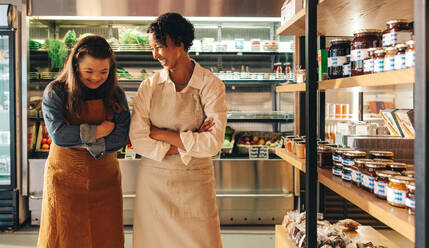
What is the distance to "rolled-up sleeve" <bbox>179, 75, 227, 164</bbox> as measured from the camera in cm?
198

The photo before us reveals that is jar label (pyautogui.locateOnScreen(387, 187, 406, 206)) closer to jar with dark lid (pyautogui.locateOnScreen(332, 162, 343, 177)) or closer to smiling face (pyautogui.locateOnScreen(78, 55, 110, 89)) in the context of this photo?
jar with dark lid (pyautogui.locateOnScreen(332, 162, 343, 177))

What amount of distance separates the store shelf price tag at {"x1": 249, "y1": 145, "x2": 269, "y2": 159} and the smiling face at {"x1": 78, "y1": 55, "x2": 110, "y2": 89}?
2264mm

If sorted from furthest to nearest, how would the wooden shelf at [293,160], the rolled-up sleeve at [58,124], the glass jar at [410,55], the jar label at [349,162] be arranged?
the rolled-up sleeve at [58,124], the wooden shelf at [293,160], the jar label at [349,162], the glass jar at [410,55]

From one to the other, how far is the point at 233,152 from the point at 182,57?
235 cm

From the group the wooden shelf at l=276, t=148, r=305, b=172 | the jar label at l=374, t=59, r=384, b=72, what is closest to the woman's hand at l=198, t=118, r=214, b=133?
the wooden shelf at l=276, t=148, r=305, b=172

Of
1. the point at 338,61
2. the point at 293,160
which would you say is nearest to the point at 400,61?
the point at 338,61

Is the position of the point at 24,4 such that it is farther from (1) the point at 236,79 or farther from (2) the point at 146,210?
(2) the point at 146,210

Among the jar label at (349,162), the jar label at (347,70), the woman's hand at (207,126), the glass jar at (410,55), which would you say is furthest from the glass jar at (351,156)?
the woman's hand at (207,126)

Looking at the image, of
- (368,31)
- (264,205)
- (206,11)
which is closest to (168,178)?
(368,31)

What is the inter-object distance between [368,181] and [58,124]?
160cm

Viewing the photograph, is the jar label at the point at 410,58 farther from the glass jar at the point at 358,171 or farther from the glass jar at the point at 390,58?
the glass jar at the point at 358,171

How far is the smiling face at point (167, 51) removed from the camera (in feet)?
6.51

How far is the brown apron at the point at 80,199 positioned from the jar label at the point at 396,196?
1579 millimetres

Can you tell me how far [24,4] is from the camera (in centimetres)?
391
